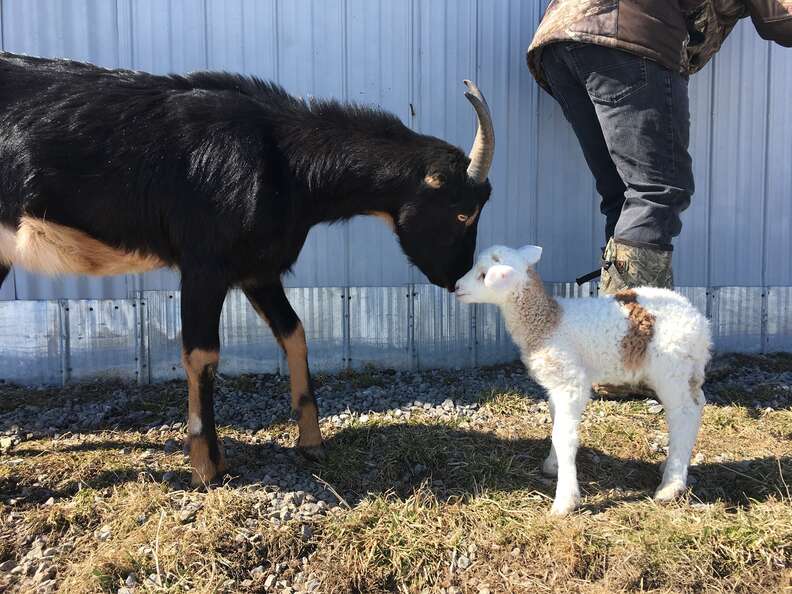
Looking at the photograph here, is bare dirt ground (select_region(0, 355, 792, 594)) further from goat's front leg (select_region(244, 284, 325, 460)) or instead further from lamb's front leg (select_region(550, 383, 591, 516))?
goat's front leg (select_region(244, 284, 325, 460))

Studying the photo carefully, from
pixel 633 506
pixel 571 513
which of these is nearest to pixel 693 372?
pixel 633 506

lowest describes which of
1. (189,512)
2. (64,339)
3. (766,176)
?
(189,512)

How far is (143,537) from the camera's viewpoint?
273 cm

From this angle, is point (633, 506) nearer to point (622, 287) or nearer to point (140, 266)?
point (622, 287)

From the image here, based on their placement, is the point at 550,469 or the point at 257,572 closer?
the point at 257,572

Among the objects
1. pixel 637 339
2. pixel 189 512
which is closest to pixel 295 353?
pixel 189 512

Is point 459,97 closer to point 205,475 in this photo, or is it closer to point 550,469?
point 550,469

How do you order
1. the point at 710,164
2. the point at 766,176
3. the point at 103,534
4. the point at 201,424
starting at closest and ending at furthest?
the point at 103,534 → the point at 201,424 → the point at 710,164 → the point at 766,176

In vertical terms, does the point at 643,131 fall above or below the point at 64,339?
above

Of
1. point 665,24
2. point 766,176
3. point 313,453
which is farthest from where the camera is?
point 766,176

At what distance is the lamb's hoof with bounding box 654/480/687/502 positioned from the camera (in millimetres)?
3059

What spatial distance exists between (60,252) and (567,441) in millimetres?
3274

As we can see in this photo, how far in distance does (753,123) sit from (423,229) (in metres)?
4.79

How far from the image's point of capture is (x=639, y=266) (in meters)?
4.02
